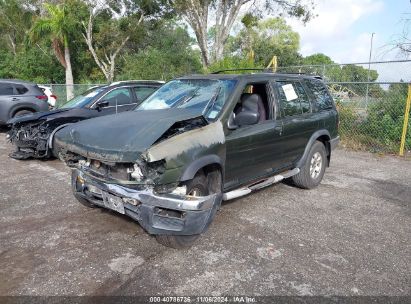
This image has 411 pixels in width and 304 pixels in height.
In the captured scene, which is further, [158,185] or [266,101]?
[266,101]

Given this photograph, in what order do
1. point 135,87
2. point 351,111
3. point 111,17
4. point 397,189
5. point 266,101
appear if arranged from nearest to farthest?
point 266,101
point 397,189
point 135,87
point 351,111
point 111,17

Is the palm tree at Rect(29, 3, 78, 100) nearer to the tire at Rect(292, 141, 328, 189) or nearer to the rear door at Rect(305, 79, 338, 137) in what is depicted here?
the rear door at Rect(305, 79, 338, 137)

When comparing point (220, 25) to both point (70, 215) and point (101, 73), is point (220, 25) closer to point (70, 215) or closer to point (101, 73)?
point (101, 73)

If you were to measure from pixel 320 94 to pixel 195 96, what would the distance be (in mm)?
2488

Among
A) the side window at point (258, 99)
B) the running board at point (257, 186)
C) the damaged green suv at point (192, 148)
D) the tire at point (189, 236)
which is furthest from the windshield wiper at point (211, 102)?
the running board at point (257, 186)

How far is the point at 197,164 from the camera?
3.44 metres

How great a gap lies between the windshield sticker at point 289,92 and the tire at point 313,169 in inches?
37.6

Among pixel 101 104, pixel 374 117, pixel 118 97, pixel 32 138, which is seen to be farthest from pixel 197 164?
pixel 374 117

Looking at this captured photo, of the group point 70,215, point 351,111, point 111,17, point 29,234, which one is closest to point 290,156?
point 70,215

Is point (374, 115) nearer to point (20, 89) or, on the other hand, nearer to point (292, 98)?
point (292, 98)

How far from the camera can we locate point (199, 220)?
3.40m

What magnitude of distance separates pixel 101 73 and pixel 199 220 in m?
23.5

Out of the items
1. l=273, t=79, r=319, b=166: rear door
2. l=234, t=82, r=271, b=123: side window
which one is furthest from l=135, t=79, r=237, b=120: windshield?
l=273, t=79, r=319, b=166: rear door

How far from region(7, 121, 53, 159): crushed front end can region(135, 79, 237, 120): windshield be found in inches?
134
